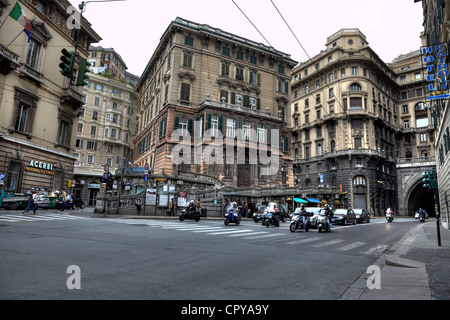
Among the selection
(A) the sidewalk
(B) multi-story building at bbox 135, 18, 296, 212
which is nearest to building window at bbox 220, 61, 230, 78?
(B) multi-story building at bbox 135, 18, 296, 212

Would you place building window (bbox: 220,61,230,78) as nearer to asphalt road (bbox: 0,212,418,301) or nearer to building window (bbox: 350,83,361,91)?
building window (bbox: 350,83,361,91)

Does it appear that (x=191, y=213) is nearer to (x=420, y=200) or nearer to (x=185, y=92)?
(x=185, y=92)

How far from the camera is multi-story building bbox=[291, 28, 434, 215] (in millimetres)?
48906

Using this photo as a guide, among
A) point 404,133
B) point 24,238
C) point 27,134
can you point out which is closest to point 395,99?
point 404,133

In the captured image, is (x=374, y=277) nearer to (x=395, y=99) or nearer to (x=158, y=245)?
(x=158, y=245)

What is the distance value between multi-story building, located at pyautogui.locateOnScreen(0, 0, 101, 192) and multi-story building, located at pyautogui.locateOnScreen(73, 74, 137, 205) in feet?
68.3

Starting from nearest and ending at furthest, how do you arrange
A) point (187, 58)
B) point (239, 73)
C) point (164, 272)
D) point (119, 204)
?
1. point (164, 272)
2. point (119, 204)
3. point (187, 58)
4. point (239, 73)

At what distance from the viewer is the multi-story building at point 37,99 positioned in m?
23.1

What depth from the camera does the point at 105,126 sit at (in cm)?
5522

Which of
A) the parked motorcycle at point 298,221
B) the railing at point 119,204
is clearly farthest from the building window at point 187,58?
the parked motorcycle at point 298,221

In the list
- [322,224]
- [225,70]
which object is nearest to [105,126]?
[225,70]

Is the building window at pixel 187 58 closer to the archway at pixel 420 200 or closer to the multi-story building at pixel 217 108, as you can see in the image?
the multi-story building at pixel 217 108

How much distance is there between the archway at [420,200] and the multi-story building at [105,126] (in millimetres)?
52174

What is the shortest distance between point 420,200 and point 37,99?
67799mm
